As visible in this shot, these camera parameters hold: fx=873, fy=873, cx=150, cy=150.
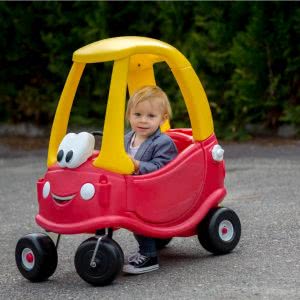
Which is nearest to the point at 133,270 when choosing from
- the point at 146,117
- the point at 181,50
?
the point at 146,117

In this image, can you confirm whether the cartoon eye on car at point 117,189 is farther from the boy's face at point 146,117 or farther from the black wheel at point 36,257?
the boy's face at point 146,117

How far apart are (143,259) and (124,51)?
3.47 ft

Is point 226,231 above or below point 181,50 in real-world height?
below

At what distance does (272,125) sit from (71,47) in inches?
98.6

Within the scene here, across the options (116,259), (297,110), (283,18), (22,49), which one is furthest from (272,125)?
(116,259)

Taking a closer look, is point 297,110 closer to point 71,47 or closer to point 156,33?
point 156,33

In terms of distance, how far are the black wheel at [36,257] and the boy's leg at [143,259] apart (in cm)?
38

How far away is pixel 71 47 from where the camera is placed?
392 inches

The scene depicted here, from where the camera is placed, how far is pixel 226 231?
187 inches

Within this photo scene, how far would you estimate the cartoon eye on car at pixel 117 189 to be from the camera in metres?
4.26

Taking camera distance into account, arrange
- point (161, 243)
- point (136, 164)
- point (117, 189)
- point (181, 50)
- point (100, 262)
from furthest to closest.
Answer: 1. point (181, 50)
2. point (161, 243)
3. point (136, 164)
4. point (117, 189)
5. point (100, 262)

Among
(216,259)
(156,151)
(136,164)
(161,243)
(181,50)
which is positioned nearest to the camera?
(136,164)

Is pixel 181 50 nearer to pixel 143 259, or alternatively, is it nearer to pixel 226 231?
pixel 226 231

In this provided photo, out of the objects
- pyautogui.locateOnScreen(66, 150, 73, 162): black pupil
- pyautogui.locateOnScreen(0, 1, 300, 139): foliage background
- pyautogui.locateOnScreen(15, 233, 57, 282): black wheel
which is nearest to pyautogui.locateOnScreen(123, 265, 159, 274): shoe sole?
pyautogui.locateOnScreen(15, 233, 57, 282): black wheel
